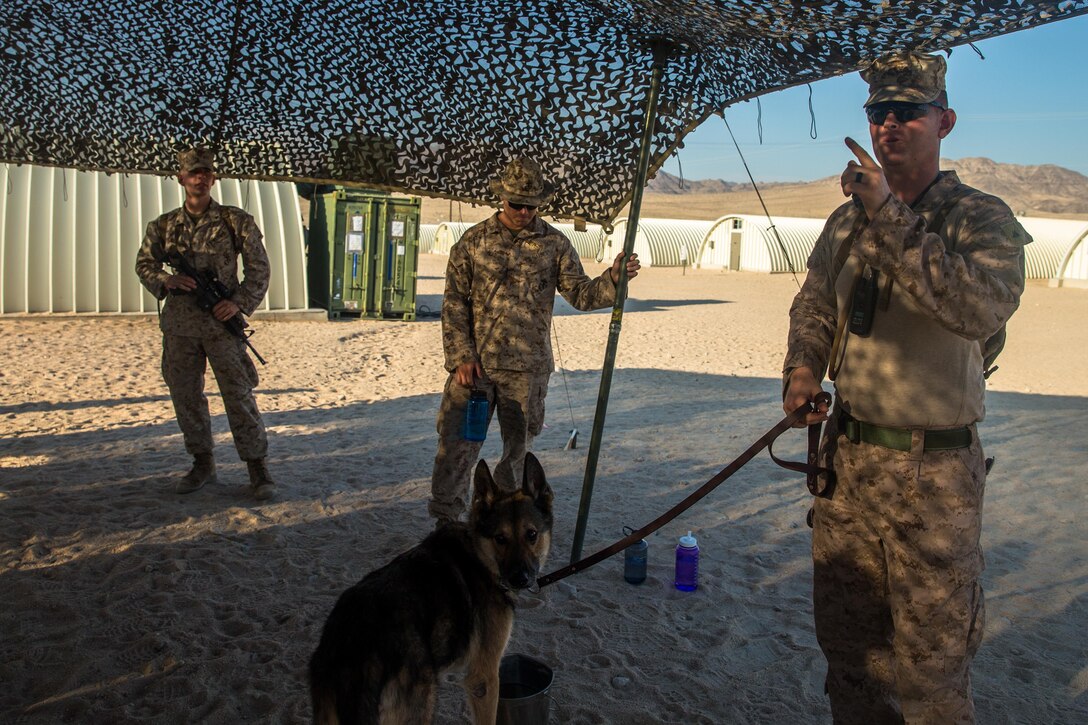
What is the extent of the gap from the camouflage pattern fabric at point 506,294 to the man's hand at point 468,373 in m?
0.03

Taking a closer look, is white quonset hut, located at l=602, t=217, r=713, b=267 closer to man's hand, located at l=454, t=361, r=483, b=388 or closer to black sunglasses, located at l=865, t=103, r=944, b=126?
man's hand, located at l=454, t=361, r=483, b=388

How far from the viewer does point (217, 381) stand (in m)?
6.14

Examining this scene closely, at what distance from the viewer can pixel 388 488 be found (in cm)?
675

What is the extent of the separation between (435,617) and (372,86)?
3183 millimetres

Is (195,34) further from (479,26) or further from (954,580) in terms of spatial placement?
(954,580)

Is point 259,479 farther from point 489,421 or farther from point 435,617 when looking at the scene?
point 435,617

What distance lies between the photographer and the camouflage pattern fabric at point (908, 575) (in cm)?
262

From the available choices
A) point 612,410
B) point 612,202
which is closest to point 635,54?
point 612,202

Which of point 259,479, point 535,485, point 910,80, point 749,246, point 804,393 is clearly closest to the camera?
point 910,80

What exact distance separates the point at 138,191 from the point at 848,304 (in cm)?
1615

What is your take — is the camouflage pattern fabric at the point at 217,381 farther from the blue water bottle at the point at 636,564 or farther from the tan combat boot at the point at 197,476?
the blue water bottle at the point at 636,564

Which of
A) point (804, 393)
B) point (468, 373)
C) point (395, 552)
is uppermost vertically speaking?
point (804, 393)

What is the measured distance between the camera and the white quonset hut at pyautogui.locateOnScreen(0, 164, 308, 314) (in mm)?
14945

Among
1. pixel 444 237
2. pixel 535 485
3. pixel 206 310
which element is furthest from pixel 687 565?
pixel 444 237
